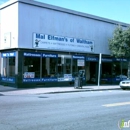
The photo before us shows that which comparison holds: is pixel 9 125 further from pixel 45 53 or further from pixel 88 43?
pixel 88 43

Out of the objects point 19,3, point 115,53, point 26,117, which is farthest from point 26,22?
point 26,117

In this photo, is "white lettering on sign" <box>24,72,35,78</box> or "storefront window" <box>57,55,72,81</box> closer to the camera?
"white lettering on sign" <box>24,72,35,78</box>

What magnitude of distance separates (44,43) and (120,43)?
901 cm

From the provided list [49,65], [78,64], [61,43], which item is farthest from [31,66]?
[78,64]

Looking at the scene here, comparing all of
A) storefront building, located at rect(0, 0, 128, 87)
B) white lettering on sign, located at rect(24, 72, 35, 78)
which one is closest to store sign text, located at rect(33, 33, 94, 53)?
storefront building, located at rect(0, 0, 128, 87)

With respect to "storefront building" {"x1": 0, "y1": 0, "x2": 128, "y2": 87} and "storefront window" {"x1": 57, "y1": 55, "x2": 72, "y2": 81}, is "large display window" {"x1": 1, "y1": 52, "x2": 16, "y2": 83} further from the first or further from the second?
"storefront window" {"x1": 57, "y1": 55, "x2": 72, "y2": 81}

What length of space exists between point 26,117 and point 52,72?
14.7m

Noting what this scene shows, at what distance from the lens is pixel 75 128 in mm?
7293

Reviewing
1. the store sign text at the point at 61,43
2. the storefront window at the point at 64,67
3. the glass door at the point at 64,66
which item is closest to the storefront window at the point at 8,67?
the store sign text at the point at 61,43

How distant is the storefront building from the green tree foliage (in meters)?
1.78

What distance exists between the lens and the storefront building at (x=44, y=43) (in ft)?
70.1

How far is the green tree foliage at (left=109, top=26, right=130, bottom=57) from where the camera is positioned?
2684 cm

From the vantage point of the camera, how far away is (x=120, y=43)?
27000 mm

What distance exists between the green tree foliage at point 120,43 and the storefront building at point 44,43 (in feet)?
5.84
